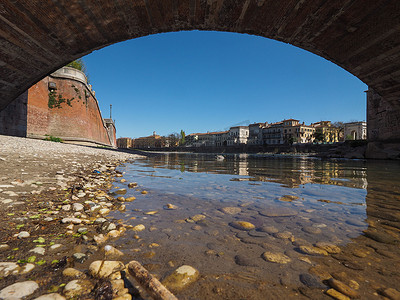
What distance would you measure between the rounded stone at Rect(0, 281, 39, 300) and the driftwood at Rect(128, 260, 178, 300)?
556 millimetres

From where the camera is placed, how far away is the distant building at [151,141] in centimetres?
12556

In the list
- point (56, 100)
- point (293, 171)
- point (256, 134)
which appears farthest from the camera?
point (256, 134)

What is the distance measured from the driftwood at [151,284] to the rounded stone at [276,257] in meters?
0.99

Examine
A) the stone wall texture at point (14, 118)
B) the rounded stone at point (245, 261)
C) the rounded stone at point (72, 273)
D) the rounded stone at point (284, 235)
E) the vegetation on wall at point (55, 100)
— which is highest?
the vegetation on wall at point (55, 100)

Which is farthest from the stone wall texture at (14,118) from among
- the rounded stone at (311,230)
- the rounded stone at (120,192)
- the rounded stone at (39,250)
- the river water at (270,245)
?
the rounded stone at (311,230)

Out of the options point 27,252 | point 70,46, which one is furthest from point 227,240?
point 70,46

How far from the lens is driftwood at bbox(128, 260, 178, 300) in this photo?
3.09 feet

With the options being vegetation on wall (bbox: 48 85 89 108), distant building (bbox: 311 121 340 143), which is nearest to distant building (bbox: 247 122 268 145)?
distant building (bbox: 311 121 340 143)

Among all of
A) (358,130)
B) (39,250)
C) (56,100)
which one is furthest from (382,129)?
(358,130)

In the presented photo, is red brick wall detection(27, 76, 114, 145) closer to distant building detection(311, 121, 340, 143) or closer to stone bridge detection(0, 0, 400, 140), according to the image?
stone bridge detection(0, 0, 400, 140)

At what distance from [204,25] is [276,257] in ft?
18.0

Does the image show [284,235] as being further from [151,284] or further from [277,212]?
[151,284]

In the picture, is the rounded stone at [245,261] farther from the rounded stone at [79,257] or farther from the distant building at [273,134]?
the distant building at [273,134]

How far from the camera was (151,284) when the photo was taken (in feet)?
3.40
